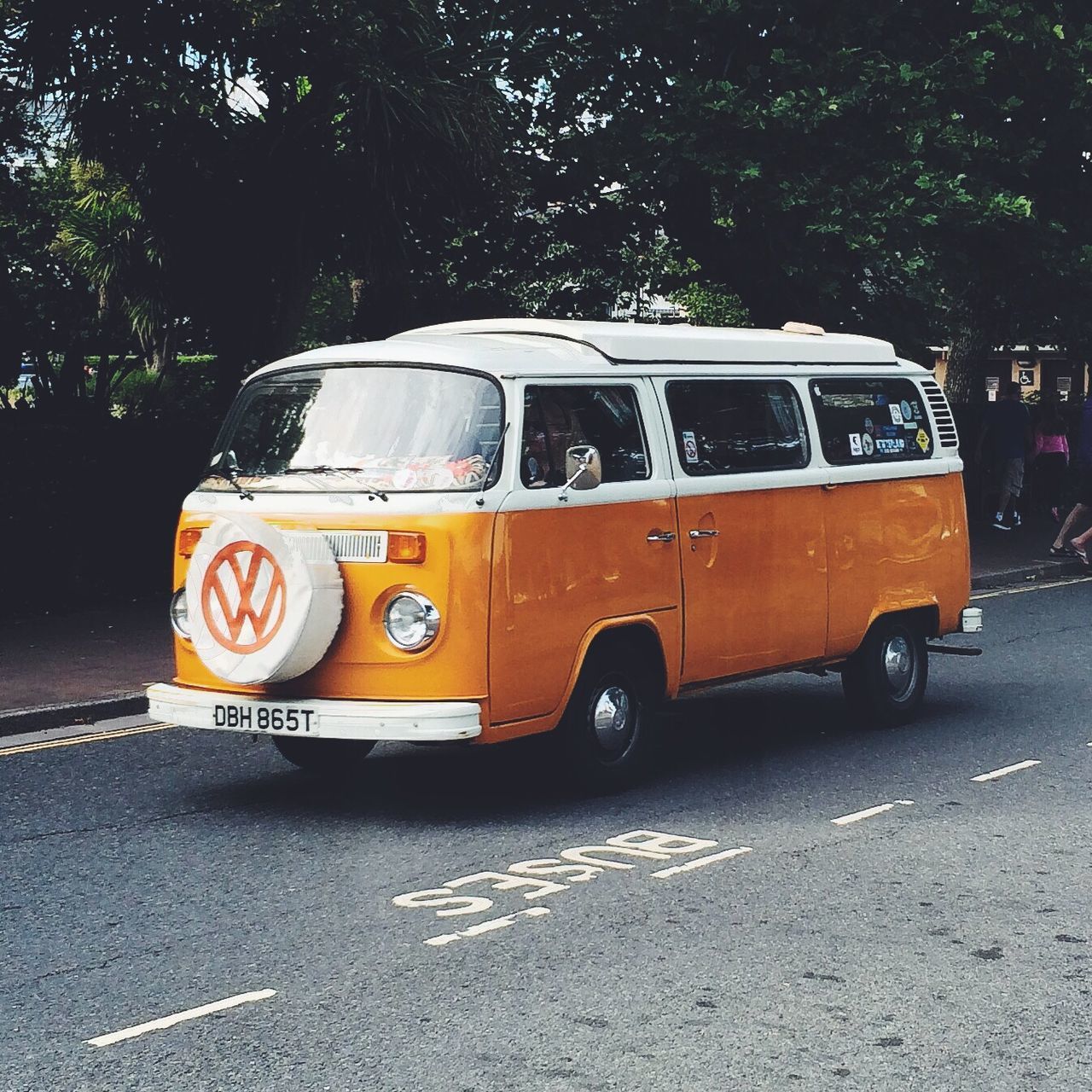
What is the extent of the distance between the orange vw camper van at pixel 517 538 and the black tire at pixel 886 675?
30cm

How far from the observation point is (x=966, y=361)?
92.3ft

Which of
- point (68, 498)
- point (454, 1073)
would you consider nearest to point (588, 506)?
point (454, 1073)

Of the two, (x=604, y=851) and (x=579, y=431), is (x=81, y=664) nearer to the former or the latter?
(x=579, y=431)

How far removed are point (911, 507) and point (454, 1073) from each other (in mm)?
5865

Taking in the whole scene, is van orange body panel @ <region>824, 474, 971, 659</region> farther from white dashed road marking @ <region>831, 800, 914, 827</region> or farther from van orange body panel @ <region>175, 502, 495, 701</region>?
van orange body panel @ <region>175, 502, 495, 701</region>

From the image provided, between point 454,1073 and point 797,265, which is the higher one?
point 797,265

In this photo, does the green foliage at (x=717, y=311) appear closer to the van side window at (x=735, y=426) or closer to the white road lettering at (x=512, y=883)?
the van side window at (x=735, y=426)

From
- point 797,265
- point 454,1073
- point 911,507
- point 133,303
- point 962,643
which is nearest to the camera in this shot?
point 454,1073

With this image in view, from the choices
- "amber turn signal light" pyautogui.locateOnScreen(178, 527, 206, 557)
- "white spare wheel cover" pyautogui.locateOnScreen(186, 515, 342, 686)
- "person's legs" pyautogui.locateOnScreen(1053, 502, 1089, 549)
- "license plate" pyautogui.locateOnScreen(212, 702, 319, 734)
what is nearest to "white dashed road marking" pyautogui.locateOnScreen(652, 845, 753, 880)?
"license plate" pyautogui.locateOnScreen(212, 702, 319, 734)

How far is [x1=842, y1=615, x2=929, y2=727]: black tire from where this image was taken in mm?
9438

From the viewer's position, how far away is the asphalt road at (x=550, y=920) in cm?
453

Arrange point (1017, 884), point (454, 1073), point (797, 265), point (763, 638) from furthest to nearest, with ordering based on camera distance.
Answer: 1. point (797, 265)
2. point (763, 638)
3. point (1017, 884)
4. point (454, 1073)

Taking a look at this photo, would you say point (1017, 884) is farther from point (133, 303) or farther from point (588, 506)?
point (133, 303)

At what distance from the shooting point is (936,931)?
5.65m
